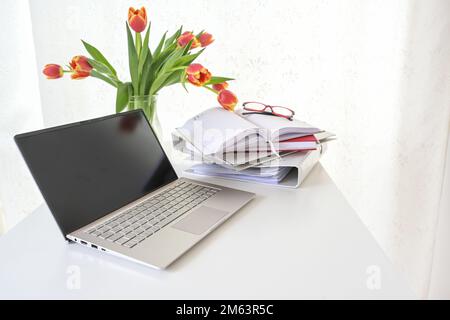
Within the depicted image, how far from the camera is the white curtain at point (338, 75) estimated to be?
118 centimetres

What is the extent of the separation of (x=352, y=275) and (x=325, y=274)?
3 centimetres

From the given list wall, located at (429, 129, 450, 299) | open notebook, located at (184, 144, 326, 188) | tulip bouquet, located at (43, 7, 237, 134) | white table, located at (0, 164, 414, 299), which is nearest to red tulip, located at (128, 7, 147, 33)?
tulip bouquet, located at (43, 7, 237, 134)

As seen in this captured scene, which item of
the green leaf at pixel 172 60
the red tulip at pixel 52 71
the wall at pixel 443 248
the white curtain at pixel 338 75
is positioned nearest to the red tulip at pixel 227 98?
the green leaf at pixel 172 60

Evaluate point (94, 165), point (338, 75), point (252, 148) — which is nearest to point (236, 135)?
point (252, 148)

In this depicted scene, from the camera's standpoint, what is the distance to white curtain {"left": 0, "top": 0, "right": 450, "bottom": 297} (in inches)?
46.6

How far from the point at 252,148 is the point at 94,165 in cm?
32

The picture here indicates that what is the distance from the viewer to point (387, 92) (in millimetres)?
1226

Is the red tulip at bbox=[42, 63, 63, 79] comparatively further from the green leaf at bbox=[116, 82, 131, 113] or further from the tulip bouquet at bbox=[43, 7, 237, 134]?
the green leaf at bbox=[116, 82, 131, 113]

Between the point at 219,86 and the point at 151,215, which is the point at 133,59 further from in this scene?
the point at 151,215

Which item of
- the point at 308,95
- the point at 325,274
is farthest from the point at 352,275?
the point at 308,95

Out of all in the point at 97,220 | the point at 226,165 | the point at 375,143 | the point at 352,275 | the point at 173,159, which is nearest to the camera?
the point at 352,275

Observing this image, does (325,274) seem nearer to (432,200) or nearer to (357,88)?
(357,88)

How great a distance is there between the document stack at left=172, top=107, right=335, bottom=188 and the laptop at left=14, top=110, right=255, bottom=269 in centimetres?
7

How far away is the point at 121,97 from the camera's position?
841 mm
